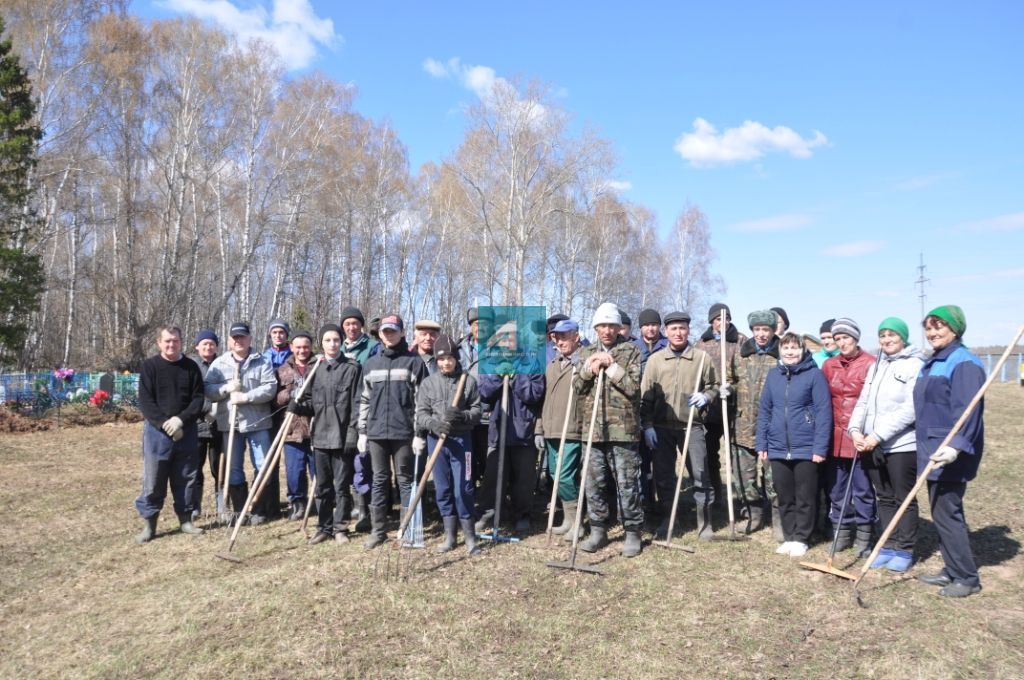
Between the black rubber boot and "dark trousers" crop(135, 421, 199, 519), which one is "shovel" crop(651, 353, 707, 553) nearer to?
the black rubber boot

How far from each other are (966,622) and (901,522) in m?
1.17

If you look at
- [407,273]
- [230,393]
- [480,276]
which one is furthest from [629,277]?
[230,393]

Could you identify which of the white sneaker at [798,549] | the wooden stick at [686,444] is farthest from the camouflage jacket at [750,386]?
the white sneaker at [798,549]

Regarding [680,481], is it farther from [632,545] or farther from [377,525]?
[377,525]

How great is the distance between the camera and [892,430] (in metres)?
5.20

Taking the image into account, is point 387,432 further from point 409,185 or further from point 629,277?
point 629,277

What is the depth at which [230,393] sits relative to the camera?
22.6ft

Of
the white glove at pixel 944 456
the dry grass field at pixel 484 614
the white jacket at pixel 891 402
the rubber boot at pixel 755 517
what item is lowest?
the dry grass field at pixel 484 614

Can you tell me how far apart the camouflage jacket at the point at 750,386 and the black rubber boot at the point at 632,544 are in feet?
4.88

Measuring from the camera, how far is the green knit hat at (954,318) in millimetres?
4828

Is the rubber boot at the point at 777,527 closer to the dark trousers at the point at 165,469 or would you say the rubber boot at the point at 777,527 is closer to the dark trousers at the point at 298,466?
the dark trousers at the point at 298,466

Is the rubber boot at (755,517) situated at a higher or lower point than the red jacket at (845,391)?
lower

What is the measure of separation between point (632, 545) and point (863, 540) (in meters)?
2.02

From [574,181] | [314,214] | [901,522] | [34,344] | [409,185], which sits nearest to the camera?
[901,522]
